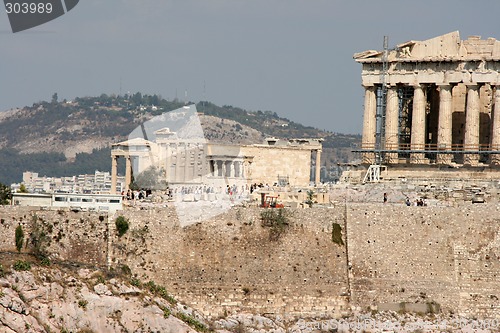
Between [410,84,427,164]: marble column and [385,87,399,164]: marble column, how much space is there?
3.24ft

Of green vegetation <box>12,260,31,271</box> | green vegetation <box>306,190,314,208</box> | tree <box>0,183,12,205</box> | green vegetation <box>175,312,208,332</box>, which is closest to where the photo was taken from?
green vegetation <box>12,260,31,271</box>

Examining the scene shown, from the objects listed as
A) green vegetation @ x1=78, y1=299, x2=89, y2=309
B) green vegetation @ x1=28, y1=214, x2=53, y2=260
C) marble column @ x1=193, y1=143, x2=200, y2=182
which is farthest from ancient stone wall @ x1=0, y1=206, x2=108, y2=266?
marble column @ x1=193, y1=143, x2=200, y2=182

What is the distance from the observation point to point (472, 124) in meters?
84.2

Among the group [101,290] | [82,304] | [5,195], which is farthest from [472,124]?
[82,304]

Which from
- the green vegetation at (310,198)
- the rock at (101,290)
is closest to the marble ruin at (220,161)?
the green vegetation at (310,198)

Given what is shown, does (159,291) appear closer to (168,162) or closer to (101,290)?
(101,290)

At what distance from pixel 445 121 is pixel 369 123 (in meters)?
4.40

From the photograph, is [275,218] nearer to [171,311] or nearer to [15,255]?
[171,311]

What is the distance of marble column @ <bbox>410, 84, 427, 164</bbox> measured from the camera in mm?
85125

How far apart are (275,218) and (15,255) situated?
12025 mm

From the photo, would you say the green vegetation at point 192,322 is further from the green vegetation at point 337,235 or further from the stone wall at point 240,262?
the green vegetation at point 337,235

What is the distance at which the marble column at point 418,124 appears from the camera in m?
85.1

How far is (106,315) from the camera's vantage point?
65812 millimetres

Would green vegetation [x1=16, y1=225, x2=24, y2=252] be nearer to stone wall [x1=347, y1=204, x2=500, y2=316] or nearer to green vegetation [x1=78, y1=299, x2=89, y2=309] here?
green vegetation [x1=78, y1=299, x2=89, y2=309]
